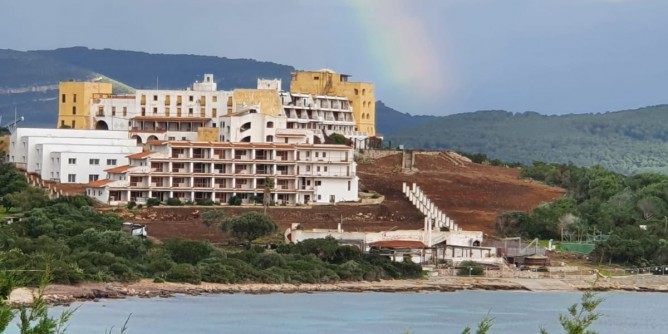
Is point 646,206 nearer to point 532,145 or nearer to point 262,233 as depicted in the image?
point 262,233

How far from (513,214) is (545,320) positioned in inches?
789

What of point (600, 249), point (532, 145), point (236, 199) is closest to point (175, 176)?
point (236, 199)

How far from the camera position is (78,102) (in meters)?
95.8

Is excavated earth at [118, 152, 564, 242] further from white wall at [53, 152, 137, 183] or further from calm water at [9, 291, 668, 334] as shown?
calm water at [9, 291, 668, 334]

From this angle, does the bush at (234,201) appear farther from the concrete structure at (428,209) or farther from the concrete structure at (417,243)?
the concrete structure at (428,209)

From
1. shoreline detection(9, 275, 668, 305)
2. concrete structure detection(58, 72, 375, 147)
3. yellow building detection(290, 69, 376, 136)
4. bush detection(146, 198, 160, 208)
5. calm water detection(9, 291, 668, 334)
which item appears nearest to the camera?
calm water detection(9, 291, 668, 334)

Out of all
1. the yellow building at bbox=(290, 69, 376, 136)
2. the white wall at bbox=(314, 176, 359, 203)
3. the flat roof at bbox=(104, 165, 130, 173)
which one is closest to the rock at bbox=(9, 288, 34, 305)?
the flat roof at bbox=(104, 165, 130, 173)

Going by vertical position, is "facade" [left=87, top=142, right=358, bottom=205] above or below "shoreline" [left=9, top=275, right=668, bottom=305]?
above

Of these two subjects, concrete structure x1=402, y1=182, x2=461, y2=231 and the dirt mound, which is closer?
concrete structure x1=402, y1=182, x2=461, y2=231

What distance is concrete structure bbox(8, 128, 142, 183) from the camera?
86.5 metres

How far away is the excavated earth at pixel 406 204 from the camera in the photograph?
264 ft

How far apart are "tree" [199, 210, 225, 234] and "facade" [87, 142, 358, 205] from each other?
505 cm

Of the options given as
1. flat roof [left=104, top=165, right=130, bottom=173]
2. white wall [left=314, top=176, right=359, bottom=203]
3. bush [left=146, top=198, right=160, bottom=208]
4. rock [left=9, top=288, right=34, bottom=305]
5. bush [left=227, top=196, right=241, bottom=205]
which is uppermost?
flat roof [left=104, top=165, right=130, bottom=173]

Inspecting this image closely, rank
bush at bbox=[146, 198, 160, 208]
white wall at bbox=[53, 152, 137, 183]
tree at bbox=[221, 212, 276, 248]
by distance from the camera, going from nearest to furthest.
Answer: tree at bbox=[221, 212, 276, 248], bush at bbox=[146, 198, 160, 208], white wall at bbox=[53, 152, 137, 183]
